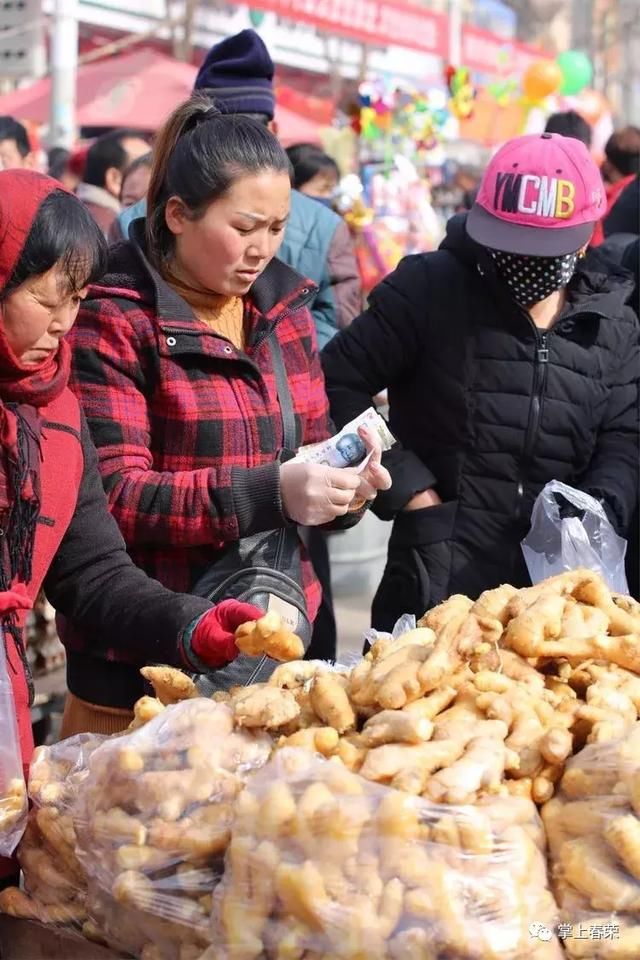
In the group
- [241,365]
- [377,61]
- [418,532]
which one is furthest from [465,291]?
[377,61]

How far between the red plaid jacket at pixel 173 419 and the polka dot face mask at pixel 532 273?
65 cm

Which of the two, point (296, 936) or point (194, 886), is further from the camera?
point (194, 886)

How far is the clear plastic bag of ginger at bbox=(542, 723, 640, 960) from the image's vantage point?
1295 millimetres

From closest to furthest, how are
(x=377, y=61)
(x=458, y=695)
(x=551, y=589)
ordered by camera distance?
(x=458, y=695) → (x=551, y=589) → (x=377, y=61)

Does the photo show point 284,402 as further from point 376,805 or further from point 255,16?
point 255,16

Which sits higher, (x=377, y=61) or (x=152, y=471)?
(x=152, y=471)

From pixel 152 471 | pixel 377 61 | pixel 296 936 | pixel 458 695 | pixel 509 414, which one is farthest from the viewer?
pixel 377 61

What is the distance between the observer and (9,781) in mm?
1579

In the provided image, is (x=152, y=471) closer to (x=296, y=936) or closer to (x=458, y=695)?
(x=458, y=695)

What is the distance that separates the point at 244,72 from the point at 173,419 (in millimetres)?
1729

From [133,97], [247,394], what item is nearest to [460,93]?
[133,97]

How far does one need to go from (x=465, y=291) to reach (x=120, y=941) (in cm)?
176

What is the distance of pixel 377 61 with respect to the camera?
2612 centimetres

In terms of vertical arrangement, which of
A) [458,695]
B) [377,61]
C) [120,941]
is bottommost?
[377,61]
